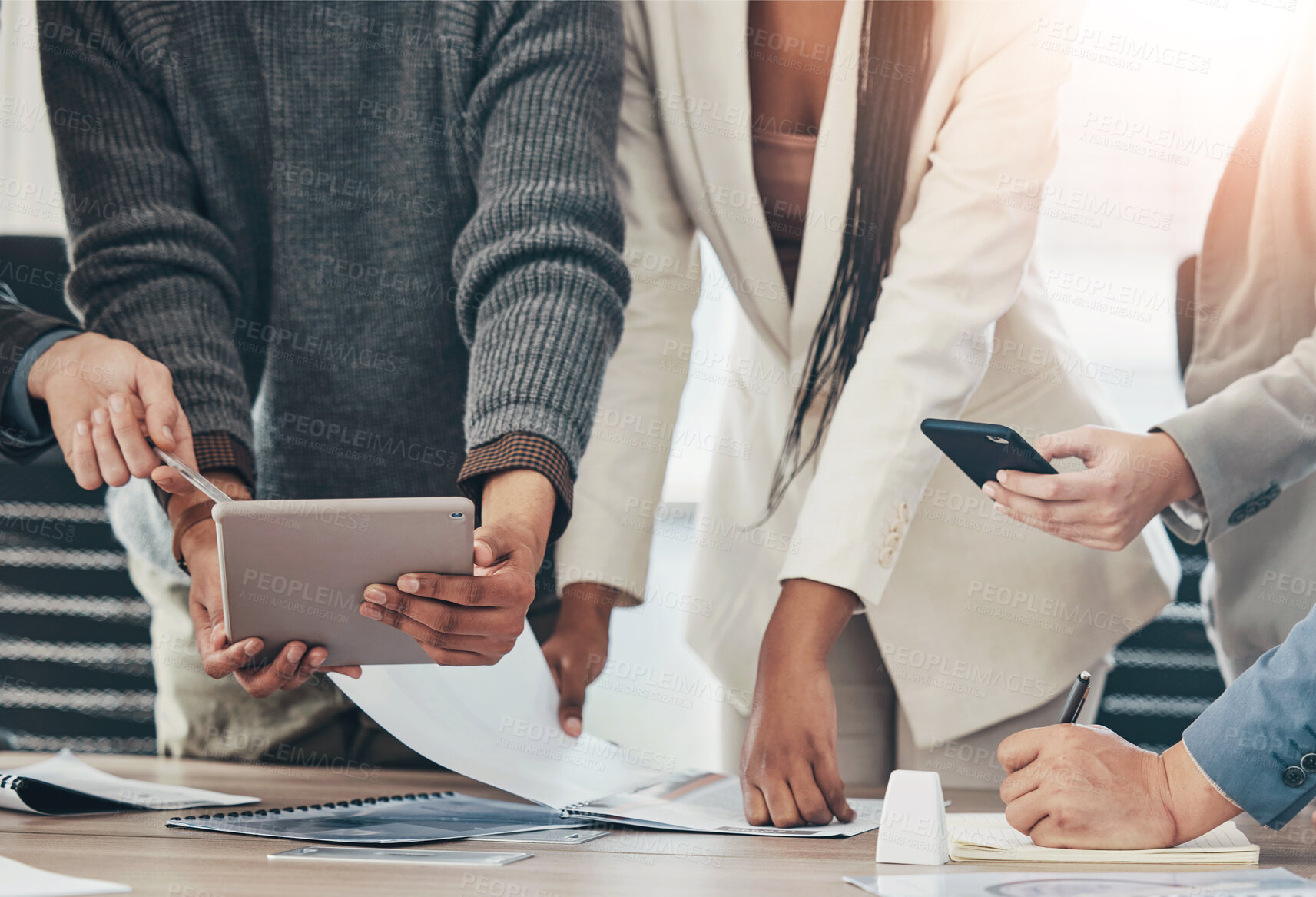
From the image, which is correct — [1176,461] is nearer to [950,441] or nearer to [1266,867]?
[950,441]

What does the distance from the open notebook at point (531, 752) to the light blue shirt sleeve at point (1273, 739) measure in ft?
0.95

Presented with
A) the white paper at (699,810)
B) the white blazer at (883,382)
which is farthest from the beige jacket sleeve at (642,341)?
the white paper at (699,810)

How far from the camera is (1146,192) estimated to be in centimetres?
120

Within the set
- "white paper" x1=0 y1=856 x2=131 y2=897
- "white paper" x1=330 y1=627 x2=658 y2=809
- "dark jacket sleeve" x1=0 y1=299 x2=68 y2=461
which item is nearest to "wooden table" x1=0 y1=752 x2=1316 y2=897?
"white paper" x1=0 y1=856 x2=131 y2=897

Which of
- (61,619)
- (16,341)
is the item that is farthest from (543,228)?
(61,619)

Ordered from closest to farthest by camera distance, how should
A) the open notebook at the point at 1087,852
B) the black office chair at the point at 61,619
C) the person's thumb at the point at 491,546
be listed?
the open notebook at the point at 1087,852, the person's thumb at the point at 491,546, the black office chair at the point at 61,619

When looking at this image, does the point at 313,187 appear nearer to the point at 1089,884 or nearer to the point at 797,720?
the point at 797,720

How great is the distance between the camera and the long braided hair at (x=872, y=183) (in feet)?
3.96

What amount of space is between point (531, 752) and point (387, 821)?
183 millimetres

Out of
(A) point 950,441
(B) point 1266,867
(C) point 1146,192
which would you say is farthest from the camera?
(C) point 1146,192

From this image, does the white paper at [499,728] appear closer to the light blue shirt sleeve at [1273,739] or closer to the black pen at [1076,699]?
the black pen at [1076,699]

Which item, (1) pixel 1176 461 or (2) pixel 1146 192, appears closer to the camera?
(1) pixel 1176 461

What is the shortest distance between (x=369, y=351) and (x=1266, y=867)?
3.75ft

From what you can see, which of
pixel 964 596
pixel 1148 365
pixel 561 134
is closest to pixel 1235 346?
pixel 1148 365
